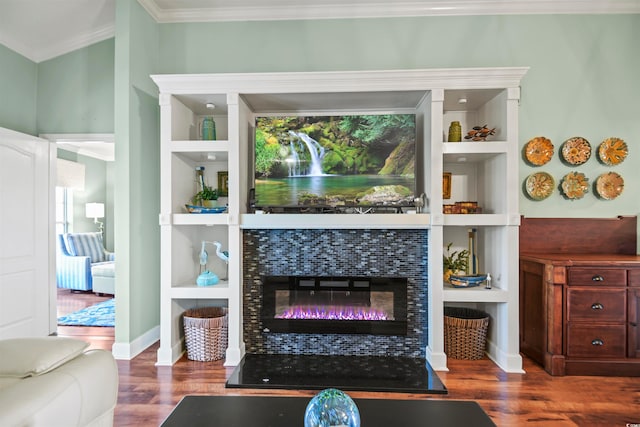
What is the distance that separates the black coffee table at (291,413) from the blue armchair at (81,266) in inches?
186

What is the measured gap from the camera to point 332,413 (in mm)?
1196

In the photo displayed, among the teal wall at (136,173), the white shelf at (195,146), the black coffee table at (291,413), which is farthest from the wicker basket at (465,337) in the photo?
the teal wall at (136,173)

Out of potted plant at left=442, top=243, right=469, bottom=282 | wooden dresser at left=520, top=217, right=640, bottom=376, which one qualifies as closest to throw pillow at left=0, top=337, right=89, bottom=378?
potted plant at left=442, top=243, right=469, bottom=282

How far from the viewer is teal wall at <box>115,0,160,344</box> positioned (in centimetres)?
304

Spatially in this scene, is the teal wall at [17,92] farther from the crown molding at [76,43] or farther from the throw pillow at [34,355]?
the throw pillow at [34,355]

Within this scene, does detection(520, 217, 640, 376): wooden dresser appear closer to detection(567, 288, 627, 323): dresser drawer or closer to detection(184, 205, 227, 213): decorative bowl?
detection(567, 288, 627, 323): dresser drawer

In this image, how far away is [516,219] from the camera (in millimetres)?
2824

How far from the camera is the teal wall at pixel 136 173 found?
3043 millimetres

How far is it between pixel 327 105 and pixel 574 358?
2.74m

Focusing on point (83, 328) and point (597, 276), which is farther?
point (83, 328)

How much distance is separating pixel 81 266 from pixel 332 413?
586cm

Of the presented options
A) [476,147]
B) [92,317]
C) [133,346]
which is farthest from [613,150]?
[92,317]

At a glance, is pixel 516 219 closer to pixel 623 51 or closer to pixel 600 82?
pixel 600 82

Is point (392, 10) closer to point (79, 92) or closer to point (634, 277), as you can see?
point (634, 277)
